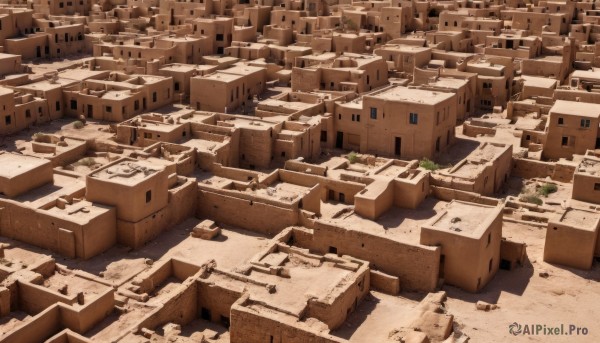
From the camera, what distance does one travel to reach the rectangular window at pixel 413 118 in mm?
46222

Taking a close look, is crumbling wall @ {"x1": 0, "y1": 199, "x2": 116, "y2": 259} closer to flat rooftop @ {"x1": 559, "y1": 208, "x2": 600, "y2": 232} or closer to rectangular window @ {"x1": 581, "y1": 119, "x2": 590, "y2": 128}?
flat rooftop @ {"x1": 559, "y1": 208, "x2": 600, "y2": 232}

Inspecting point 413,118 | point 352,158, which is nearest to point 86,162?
point 352,158

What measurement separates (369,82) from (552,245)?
26.5 metres

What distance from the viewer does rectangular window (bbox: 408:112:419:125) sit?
4622cm

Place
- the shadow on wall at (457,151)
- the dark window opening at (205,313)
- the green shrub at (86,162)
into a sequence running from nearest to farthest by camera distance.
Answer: the dark window opening at (205,313) < the green shrub at (86,162) < the shadow on wall at (457,151)

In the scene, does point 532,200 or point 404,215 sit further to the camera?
point 532,200

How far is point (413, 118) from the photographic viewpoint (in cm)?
4634

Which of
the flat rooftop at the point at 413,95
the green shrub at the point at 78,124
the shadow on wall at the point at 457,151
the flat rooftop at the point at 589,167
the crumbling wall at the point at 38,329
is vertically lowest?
the crumbling wall at the point at 38,329

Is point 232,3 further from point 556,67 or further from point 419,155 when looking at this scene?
point 419,155

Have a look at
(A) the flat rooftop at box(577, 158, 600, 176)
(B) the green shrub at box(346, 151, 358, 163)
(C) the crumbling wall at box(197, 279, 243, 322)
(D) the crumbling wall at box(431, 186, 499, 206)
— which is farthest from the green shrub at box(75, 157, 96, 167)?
(A) the flat rooftop at box(577, 158, 600, 176)

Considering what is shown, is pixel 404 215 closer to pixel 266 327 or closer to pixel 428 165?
pixel 428 165

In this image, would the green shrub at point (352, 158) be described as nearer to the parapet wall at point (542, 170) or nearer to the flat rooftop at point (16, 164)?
the parapet wall at point (542, 170)

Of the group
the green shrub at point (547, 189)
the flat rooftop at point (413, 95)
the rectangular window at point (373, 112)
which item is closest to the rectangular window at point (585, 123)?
the green shrub at point (547, 189)

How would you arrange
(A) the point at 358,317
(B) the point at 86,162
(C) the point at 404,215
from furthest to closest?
(B) the point at 86,162 < (C) the point at 404,215 < (A) the point at 358,317
